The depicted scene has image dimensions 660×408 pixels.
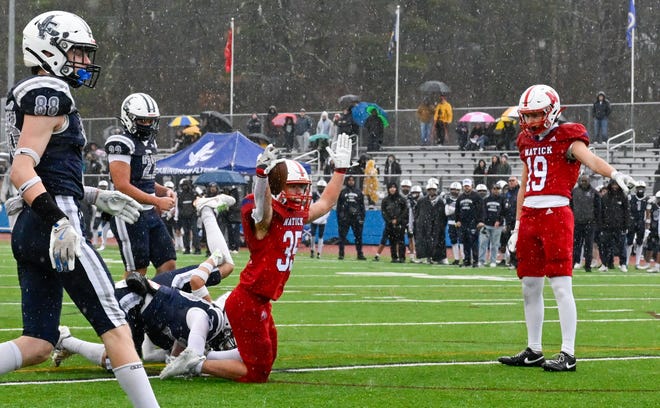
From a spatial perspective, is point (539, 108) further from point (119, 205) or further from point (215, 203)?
point (119, 205)

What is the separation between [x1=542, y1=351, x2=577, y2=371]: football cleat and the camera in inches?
339

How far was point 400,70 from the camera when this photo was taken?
5234cm

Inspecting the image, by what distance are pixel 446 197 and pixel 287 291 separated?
1274 cm

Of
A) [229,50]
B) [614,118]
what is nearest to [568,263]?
[614,118]

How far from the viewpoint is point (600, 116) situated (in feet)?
108

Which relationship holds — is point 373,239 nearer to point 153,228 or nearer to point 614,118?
point 614,118

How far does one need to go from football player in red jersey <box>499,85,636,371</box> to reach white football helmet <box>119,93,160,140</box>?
2.99 m

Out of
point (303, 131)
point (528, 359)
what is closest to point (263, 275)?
point (528, 359)

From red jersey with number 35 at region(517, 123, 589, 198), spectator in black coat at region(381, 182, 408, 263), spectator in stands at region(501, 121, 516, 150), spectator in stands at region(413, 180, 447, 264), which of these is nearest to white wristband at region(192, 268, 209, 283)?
red jersey with number 35 at region(517, 123, 589, 198)

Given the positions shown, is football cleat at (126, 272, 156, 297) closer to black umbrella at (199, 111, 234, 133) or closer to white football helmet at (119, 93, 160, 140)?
white football helmet at (119, 93, 160, 140)

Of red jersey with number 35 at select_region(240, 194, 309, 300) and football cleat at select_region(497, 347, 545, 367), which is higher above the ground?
red jersey with number 35 at select_region(240, 194, 309, 300)

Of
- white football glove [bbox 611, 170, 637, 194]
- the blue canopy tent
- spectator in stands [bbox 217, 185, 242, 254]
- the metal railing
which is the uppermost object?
the metal railing

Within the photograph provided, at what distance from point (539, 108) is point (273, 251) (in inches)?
90.5

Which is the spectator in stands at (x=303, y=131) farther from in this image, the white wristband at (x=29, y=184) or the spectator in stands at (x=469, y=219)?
the white wristband at (x=29, y=184)
